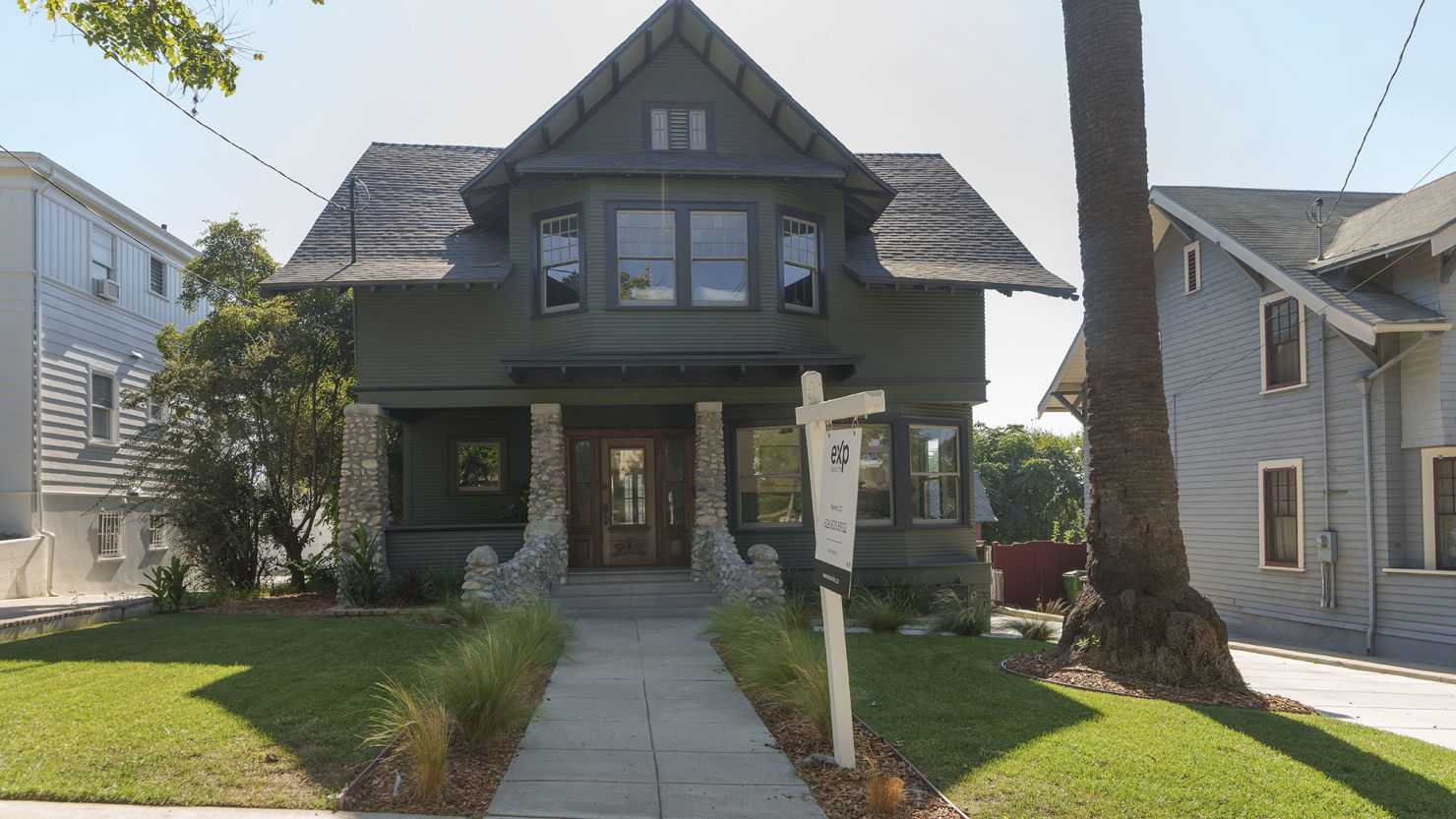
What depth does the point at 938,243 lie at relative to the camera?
17.8m

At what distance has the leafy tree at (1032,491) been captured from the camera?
4491 centimetres

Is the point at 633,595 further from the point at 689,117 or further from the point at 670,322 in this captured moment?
the point at 689,117

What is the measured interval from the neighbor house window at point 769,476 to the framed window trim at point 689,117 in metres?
4.47

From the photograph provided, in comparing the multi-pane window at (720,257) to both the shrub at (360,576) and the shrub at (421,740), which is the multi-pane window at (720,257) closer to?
the shrub at (360,576)

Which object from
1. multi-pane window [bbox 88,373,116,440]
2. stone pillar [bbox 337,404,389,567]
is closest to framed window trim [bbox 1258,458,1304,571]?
stone pillar [bbox 337,404,389,567]

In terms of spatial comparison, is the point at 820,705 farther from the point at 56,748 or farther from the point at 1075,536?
the point at 1075,536

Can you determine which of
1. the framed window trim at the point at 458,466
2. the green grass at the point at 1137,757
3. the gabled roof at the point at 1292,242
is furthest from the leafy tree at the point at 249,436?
the gabled roof at the point at 1292,242

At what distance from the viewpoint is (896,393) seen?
16453 millimetres

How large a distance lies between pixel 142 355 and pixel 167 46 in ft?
55.9

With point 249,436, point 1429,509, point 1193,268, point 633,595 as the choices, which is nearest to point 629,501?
point 633,595

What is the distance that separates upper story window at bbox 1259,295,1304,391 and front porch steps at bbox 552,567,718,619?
33.1ft

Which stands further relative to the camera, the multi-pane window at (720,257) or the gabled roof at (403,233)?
the multi-pane window at (720,257)

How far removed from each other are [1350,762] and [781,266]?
10.7 m

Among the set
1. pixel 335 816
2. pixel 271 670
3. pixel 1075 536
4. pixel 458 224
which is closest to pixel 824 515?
pixel 335 816
